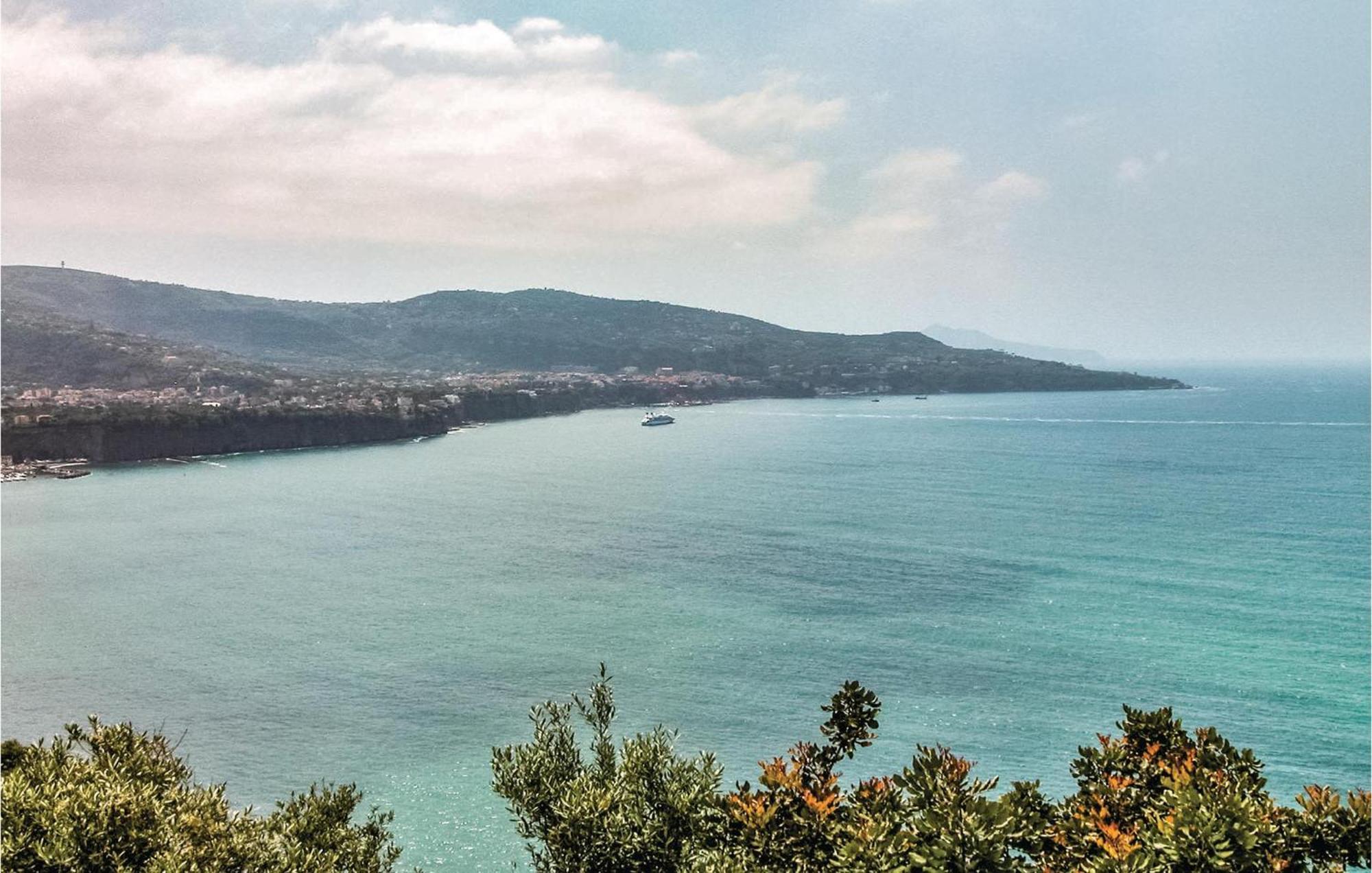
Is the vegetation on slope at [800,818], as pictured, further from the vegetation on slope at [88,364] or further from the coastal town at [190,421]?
the vegetation on slope at [88,364]

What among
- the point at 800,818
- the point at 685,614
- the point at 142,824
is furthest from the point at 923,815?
the point at 685,614

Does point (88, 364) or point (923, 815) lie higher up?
point (88, 364)

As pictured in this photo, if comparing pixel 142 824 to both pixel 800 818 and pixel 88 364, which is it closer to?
pixel 800 818

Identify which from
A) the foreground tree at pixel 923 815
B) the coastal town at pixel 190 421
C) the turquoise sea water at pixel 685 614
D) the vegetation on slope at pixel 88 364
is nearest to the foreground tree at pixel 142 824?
the foreground tree at pixel 923 815

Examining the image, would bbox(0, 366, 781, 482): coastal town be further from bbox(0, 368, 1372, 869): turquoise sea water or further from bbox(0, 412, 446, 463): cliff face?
bbox(0, 368, 1372, 869): turquoise sea water

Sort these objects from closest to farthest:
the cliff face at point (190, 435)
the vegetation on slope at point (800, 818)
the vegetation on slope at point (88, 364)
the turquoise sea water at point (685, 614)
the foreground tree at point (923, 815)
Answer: the foreground tree at point (923, 815)
the vegetation on slope at point (800, 818)
the turquoise sea water at point (685, 614)
the cliff face at point (190, 435)
the vegetation on slope at point (88, 364)

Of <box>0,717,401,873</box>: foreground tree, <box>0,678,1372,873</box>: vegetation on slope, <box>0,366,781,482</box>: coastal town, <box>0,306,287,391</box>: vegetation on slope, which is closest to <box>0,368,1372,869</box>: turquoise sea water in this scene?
<box>0,717,401,873</box>: foreground tree
